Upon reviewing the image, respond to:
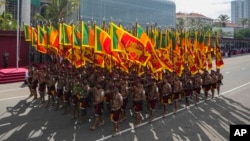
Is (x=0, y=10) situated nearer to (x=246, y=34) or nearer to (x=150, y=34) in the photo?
(x=150, y=34)

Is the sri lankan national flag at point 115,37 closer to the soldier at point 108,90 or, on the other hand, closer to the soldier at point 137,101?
the soldier at point 108,90

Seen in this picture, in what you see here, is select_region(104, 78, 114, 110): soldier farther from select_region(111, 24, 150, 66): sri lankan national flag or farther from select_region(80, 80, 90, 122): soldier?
select_region(111, 24, 150, 66): sri lankan national flag

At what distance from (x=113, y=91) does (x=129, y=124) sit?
5.04 feet

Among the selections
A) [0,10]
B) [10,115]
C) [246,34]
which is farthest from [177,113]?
[246,34]

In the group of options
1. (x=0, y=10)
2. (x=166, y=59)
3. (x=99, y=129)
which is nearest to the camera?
(x=99, y=129)

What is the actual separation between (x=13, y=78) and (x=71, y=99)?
40.8 feet

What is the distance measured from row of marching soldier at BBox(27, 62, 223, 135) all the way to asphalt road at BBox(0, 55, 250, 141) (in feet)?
1.17

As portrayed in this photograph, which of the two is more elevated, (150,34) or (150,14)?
(150,14)

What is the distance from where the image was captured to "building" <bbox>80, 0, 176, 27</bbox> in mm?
61875

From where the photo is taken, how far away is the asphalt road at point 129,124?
10.2m

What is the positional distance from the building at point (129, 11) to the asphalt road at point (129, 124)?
37888 mm

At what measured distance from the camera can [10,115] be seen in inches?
509

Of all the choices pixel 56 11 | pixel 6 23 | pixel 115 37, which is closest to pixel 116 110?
pixel 115 37

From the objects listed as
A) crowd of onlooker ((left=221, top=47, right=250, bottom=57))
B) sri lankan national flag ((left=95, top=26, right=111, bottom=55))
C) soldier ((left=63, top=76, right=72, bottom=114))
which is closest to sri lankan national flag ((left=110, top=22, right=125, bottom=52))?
sri lankan national flag ((left=95, top=26, right=111, bottom=55))
